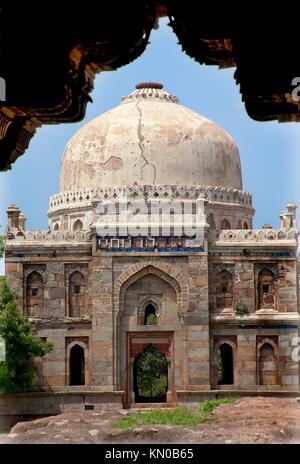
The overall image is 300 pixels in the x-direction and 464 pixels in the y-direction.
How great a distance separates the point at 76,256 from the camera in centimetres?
2377

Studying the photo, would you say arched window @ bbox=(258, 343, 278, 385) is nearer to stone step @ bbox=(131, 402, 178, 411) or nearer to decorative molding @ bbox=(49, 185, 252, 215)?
stone step @ bbox=(131, 402, 178, 411)

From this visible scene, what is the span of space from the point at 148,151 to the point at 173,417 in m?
8.54

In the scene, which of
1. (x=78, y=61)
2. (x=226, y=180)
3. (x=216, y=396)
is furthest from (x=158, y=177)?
(x=78, y=61)

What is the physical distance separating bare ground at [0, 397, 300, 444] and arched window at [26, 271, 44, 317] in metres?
3.52

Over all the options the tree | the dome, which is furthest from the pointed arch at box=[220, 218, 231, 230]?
the tree

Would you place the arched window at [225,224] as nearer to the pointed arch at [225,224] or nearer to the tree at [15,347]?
the pointed arch at [225,224]

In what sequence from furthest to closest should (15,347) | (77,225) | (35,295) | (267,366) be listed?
(77,225) → (35,295) → (267,366) → (15,347)

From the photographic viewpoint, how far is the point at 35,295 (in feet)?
78.1

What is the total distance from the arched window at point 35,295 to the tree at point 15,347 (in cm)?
87

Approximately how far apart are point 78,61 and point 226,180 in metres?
23.7

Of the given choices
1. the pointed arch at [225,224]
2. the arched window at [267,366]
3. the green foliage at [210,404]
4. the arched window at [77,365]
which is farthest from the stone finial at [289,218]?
the arched window at [77,365]

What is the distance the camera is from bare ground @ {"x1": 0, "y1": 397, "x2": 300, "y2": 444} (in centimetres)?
1568

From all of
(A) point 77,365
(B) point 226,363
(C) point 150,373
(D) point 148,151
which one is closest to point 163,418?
(B) point 226,363

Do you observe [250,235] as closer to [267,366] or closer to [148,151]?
[267,366]
